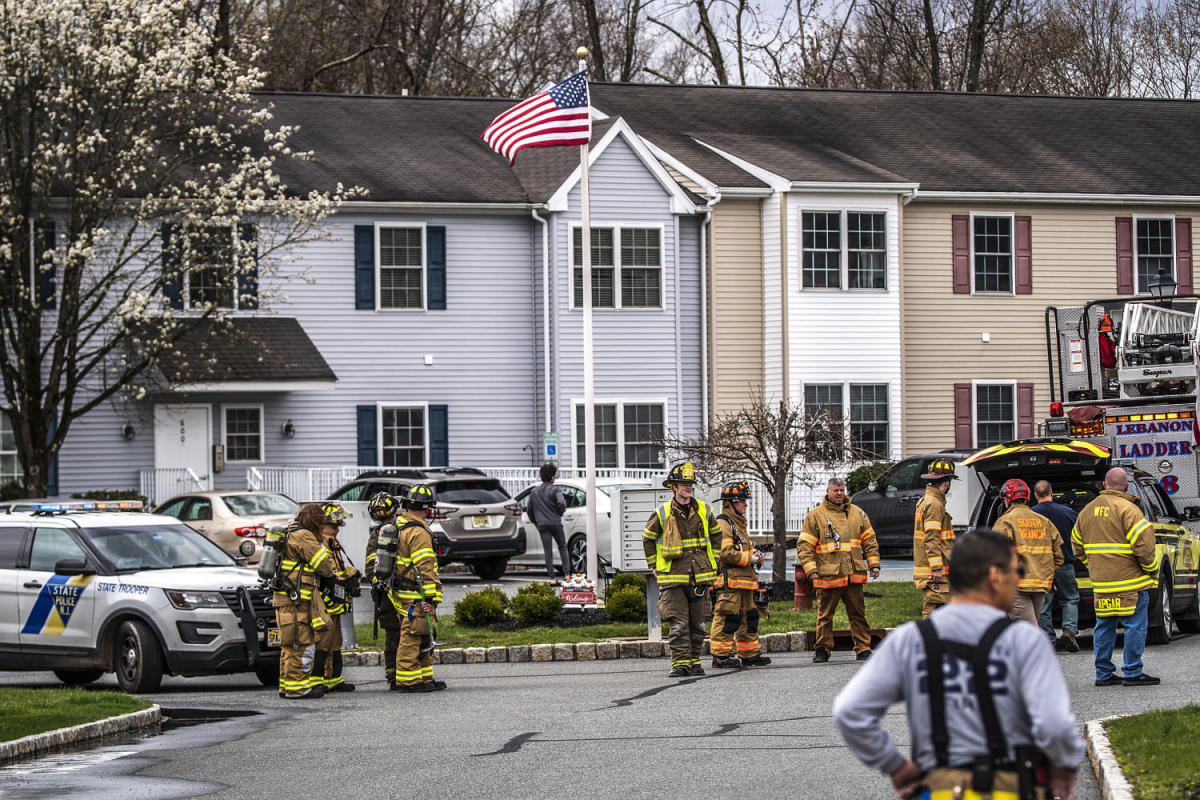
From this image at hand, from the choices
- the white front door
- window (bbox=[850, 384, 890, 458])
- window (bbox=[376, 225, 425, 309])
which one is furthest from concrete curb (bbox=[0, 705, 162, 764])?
window (bbox=[850, 384, 890, 458])

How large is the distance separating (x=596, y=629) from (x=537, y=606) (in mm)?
967

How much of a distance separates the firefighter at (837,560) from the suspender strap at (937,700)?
33.2ft

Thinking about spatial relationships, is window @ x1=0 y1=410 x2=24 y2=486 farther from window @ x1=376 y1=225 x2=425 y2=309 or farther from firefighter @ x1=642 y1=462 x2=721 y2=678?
firefighter @ x1=642 y1=462 x2=721 y2=678

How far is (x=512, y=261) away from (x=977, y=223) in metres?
9.51

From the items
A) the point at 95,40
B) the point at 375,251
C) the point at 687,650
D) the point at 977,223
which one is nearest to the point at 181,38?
the point at 95,40

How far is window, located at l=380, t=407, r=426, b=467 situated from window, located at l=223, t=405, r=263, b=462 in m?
2.33

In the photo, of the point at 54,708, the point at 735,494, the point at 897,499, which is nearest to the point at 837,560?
the point at 735,494

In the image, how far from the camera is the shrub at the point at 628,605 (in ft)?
60.8

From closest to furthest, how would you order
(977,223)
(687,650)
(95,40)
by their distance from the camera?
(687,650) → (95,40) → (977,223)

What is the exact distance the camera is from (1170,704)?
12.2 metres

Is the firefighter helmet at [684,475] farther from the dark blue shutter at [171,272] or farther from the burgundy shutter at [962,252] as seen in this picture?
the burgundy shutter at [962,252]

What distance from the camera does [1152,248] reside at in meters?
35.1

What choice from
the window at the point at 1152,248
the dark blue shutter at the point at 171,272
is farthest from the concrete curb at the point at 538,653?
the window at the point at 1152,248

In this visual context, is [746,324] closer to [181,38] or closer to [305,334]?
[305,334]
